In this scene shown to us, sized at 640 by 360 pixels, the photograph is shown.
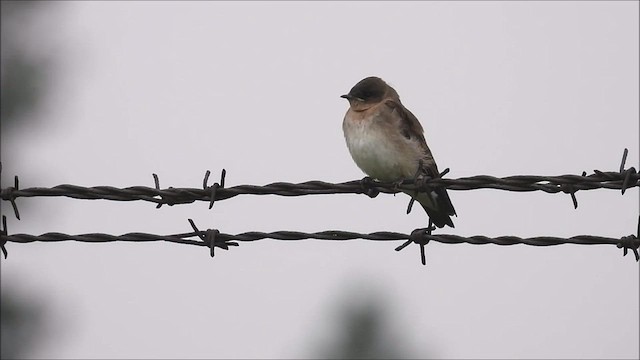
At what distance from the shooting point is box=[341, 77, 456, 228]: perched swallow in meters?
7.96

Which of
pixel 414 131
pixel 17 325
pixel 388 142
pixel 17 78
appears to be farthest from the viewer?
pixel 17 78

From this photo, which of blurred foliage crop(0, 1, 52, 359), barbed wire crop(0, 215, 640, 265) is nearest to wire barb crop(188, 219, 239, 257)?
barbed wire crop(0, 215, 640, 265)

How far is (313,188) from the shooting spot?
573 cm

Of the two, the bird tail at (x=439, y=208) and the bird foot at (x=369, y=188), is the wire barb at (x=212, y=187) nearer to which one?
the bird foot at (x=369, y=188)

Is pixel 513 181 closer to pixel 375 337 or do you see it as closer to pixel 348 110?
pixel 348 110

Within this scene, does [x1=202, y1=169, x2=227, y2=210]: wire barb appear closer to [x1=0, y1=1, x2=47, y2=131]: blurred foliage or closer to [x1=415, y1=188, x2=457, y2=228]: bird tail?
[x1=415, y1=188, x2=457, y2=228]: bird tail

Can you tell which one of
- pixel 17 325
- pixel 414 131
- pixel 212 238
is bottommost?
pixel 17 325

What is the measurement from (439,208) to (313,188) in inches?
92.1

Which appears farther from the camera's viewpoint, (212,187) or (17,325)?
(17,325)

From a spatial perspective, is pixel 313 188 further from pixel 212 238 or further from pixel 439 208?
pixel 439 208

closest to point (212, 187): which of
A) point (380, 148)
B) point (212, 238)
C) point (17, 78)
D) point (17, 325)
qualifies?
point (212, 238)

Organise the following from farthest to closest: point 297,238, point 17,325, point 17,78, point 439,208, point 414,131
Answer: point 17,78, point 17,325, point 414,131, point 439,208, point 297,238

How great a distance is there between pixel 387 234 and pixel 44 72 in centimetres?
1353

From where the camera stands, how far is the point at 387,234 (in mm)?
5691
